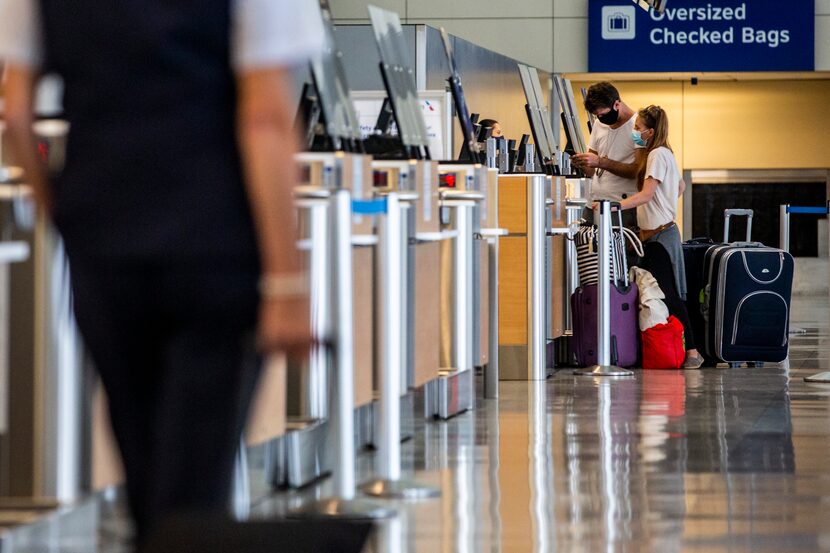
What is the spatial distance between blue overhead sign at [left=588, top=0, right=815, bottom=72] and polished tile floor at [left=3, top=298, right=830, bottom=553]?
9.33 m

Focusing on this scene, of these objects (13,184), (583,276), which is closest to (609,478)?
(13,184)

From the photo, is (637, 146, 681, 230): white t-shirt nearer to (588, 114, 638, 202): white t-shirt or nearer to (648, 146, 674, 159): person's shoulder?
(648, 146, 674, 159): person's shoulder

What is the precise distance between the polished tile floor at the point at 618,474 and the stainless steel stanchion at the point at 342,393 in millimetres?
129

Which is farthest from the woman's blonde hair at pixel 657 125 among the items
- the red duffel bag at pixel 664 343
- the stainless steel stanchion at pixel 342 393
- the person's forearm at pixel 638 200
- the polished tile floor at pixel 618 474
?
the stainless steel stanchion at pixel 342 393

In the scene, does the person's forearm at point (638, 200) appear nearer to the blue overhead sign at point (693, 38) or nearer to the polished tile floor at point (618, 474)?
the polished tile floor at point (618, 474)

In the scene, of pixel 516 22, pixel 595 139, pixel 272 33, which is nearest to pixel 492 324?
pixel 595 139

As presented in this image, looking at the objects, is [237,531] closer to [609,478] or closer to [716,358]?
[609,478]

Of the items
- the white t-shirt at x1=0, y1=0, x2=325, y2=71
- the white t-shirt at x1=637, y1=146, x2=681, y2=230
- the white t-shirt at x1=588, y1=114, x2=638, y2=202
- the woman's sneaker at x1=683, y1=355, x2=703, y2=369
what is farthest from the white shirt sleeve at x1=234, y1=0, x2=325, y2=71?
the white t-shirt at x1=588, y1=114, x2=638, y2=202

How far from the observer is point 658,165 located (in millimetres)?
8766

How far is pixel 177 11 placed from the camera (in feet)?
5.41

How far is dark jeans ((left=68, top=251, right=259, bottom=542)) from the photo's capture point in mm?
1634

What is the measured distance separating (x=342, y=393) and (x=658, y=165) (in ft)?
17.7

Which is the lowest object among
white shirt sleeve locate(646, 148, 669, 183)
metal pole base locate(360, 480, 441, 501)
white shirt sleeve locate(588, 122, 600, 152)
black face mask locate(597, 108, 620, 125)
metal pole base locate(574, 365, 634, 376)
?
metal pole base locate(360, 480, 441, 501)

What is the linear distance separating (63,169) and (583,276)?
7021 mm
